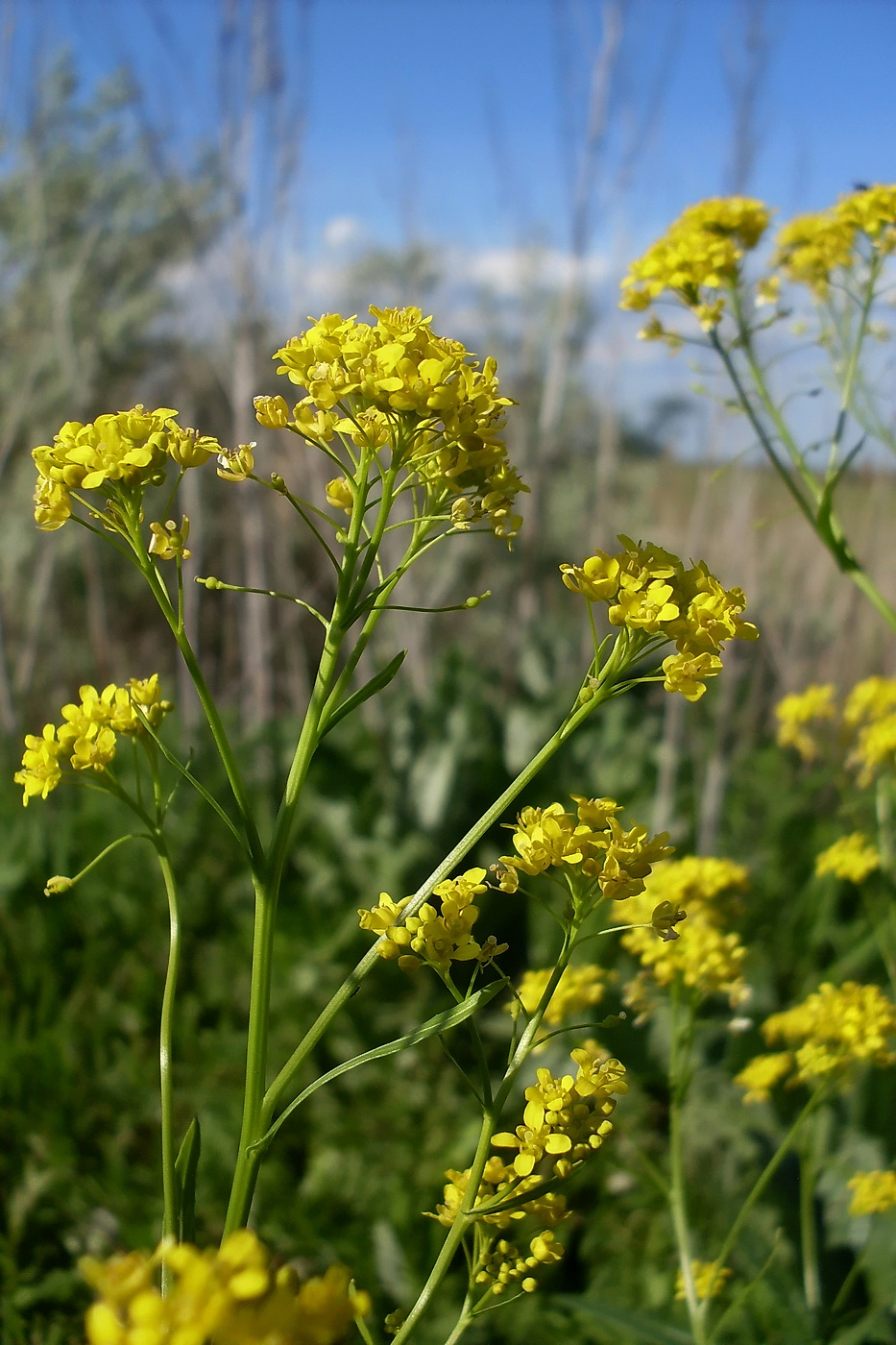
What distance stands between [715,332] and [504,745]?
6.18ft

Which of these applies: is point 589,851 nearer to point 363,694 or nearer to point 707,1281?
point 363,694

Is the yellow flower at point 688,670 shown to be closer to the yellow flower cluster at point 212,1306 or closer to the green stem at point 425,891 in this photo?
the green stem at point 425,891

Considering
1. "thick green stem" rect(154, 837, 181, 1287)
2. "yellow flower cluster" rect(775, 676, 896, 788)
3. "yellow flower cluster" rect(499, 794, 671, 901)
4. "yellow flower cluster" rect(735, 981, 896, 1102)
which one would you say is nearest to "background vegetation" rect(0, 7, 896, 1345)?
"yellow flower cluster" rect(735, 981, 896, 1102)

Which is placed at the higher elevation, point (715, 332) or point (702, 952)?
point (715, 332)

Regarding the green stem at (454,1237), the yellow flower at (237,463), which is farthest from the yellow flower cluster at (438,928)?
the yellow flower at (237,463)

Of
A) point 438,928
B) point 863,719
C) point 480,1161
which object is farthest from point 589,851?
point 863,719

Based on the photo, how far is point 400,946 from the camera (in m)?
0.66

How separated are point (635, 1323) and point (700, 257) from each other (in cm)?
124

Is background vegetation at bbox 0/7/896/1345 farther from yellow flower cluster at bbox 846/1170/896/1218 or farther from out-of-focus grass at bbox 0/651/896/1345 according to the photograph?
yellow flower cluster at bbox 846/1170/896/1218

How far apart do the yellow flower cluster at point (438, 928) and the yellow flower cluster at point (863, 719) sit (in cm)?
104

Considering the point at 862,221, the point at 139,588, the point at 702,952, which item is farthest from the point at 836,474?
the point at 139,588

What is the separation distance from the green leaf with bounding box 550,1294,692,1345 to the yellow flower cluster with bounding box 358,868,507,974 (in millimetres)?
623

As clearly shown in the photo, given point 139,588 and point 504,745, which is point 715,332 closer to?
point 504,745

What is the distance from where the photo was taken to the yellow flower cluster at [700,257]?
4.04ft
